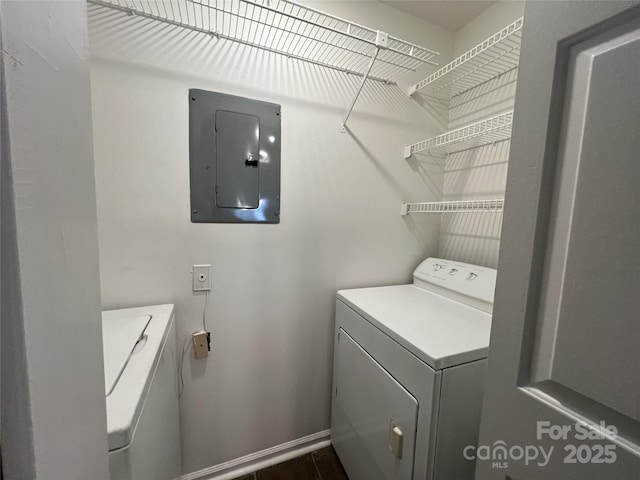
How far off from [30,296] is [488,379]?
757 mm

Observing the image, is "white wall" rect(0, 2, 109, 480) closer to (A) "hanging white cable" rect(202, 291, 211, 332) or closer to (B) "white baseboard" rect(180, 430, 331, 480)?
(A) "hanging white cable" rect(202, 291, 211, 332)

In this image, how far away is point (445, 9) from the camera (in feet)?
4.80

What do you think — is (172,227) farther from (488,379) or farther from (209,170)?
(488,379)

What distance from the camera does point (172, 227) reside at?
3.92 feet

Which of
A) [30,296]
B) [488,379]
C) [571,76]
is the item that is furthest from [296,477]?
[571,76]

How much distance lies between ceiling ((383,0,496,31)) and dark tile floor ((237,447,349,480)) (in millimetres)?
2786

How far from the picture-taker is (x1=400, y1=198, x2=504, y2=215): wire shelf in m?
1.13

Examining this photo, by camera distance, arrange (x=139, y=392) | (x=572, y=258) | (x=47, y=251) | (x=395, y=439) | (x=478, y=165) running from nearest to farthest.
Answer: (x=47, y=251) < (x=572, y=258) < (x=139, y=392) < (x=395, y=439) < (x=478, y=165)

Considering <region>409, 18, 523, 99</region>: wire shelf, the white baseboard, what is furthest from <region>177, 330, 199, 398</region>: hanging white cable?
<region>409, 18, 523, 99</region>: wire shelf

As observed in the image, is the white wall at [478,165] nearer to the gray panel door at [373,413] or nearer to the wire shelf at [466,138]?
the wire shelf at [466,138]

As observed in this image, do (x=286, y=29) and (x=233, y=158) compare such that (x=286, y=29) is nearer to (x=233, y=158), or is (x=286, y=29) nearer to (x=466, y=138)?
(x=233, y=158)

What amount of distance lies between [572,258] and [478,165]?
133 centimetres

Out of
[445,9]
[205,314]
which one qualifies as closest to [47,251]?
[205,314]

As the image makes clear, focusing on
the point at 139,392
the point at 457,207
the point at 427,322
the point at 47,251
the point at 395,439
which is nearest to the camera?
the point at 47,251
